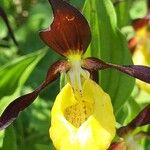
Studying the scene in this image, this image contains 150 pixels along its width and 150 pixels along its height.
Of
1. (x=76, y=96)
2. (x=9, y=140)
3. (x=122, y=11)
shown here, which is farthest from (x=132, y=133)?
(x=122, y=11)

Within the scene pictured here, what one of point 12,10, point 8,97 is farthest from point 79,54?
point 12,10

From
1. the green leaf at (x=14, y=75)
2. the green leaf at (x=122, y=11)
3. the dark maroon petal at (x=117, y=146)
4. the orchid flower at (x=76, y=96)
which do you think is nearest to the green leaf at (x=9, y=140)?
the green leaf at (x=14, y=75)

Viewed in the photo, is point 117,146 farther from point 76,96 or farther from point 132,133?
point 76,96

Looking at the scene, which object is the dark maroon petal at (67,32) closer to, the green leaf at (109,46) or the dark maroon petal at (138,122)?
the green leaf at (109,46)

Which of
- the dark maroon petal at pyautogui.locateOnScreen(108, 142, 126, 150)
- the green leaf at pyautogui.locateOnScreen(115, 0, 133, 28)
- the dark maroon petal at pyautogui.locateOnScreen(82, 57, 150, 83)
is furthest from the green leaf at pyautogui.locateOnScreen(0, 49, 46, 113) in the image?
the green leaf at pyautogui.locateOnScreen(115, 0, 133, 28)

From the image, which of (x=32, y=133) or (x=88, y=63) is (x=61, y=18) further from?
(x=32, y=133)

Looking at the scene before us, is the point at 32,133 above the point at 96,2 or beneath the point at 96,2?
beneath
